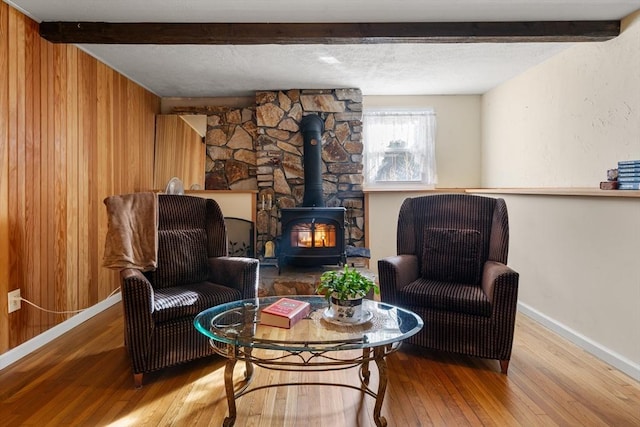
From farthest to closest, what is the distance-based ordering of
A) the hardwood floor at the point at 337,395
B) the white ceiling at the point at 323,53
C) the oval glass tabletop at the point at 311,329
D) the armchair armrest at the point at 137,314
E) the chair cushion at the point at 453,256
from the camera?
1. the chair cushion at the point at 453,256
2. the white ceiling at the point at 323,53
3. the armchair armrest at the point at 137,314
4. the hardwood floor at the point at 337,395
5. the oval glass tabletop at the point at 311,329

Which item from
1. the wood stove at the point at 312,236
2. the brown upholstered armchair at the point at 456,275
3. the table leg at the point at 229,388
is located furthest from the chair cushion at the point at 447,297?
the wood stove at the point at 312,236

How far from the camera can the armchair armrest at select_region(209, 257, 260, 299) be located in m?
2.62

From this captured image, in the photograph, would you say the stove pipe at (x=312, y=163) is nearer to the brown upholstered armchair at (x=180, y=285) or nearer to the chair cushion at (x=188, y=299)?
the brown upholstered armchair at (x=180, y=285)

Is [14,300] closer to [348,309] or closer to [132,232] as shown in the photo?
[132,232]

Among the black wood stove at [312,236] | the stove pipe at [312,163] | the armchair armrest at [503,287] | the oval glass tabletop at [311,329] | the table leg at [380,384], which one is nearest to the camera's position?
the oval glass tabletop at [311,329]

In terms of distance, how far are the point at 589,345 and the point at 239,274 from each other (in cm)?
235

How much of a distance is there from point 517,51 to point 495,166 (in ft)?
4.96

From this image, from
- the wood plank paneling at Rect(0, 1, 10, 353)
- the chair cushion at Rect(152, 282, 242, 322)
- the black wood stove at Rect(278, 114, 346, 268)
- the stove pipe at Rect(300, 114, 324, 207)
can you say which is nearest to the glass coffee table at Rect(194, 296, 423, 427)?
the chair cushion at Rect(152, 282, 242, 322)

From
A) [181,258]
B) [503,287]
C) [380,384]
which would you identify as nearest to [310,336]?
[380,384]

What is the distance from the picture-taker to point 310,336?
5.78 ft

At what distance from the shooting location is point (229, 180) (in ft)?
16.3

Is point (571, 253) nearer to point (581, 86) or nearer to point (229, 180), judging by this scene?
point (581, 86)

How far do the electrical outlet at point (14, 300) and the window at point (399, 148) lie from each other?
3591 mm

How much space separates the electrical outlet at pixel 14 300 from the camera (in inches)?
100
